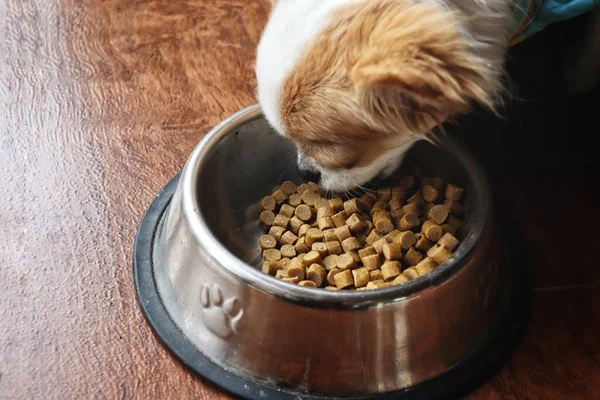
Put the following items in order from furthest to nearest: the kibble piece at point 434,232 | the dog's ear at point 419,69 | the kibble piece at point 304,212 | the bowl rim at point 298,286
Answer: the kibble piece at point 304,212 < the kibble piece at point 434,232 < the bowl rim at point 298,286 < the dog's ear at point 419,69

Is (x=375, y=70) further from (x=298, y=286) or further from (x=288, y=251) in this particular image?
(x=288, y=251)

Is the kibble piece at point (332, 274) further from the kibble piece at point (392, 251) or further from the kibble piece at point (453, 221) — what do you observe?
the kibble piece at point (453, 221)

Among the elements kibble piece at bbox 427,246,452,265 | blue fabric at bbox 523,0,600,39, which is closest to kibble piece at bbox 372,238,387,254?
kibble piece at bbox 427,246,452,265

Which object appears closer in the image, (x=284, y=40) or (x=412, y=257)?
(x=284, y=40)

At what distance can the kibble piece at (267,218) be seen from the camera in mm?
1354

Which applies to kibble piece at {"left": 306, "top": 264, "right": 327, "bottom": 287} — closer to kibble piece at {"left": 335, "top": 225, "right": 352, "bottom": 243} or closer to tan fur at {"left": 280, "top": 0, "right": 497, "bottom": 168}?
kibble piece at {"left": 335, "top": 225, "right": 352, "bottom": 243}

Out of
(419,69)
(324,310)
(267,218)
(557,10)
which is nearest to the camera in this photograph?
(419,69)

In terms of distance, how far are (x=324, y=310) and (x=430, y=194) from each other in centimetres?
40

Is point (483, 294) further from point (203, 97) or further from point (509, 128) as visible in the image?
point (203, 97)

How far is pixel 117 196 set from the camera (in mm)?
1456

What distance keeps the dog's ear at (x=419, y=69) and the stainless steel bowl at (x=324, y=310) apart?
0.27m

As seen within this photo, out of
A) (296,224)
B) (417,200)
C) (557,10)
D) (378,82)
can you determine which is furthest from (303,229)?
(557,10)

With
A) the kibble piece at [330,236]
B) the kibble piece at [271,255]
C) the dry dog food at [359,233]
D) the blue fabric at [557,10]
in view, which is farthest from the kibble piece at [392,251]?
the blue fabric at [557,10]

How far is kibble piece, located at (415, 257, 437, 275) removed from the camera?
3.83 feet
